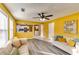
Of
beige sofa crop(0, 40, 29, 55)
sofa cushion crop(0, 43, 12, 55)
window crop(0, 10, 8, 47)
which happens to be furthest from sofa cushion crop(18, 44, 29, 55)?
window crop(0, 10, 8, 47)

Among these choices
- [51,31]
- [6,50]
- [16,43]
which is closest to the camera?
[6,50]

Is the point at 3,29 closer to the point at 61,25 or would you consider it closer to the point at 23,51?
the point at 23,51

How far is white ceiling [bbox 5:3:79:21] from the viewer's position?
168 centimetres

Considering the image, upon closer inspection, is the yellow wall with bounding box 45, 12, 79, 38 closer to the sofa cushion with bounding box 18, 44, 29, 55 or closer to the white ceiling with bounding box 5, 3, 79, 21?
the white ceiling with bounding box 5, 3, 79, 21

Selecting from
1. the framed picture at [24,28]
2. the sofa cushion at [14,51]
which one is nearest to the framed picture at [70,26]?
the framed picture at [24,28]

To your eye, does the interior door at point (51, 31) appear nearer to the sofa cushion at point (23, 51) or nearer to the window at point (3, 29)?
the sofa cushion at point (23, 51)

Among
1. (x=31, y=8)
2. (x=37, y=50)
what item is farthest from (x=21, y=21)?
(x=37, y=50)

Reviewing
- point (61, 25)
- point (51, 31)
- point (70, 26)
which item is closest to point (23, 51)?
point (51, 31)

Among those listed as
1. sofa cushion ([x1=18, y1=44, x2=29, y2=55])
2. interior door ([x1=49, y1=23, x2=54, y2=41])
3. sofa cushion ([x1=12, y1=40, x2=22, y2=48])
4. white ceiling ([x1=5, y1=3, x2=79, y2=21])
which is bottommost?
sofa cushion ([x1=18, y1=44, x2=29, y2=55])

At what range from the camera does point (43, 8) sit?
5.64ft

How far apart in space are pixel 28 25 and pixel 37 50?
0.47 meters

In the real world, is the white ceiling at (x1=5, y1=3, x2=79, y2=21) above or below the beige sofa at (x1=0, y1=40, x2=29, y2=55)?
above

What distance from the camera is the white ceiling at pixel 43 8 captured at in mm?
1680

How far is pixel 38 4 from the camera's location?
1704mm
